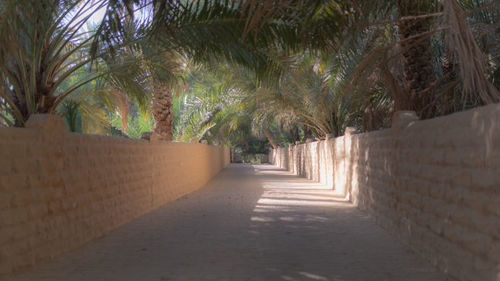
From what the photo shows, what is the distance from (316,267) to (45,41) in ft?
18.6

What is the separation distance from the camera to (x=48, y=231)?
5426mm

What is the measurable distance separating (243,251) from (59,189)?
94.0 inches

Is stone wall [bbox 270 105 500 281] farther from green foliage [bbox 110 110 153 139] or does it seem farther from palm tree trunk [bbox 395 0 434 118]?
green foliage [bbox 110 110 153 139]

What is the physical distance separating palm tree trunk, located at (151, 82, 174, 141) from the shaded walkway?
5.10 metres

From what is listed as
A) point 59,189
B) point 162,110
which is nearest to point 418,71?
point 59,189

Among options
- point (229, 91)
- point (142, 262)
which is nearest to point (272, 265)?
point (142, 262)

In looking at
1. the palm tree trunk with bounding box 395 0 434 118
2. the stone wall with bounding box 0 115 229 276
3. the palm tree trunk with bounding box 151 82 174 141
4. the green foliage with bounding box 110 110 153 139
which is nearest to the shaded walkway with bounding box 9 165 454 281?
the stone wall with bounding box 0 115 229 276

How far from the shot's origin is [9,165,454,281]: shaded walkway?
187 inches

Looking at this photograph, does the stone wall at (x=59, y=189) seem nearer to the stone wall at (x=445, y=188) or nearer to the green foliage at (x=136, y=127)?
the stone wall at (x=445, y=188)

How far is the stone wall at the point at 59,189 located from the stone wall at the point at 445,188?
428 centimetres

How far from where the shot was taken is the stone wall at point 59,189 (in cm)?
478

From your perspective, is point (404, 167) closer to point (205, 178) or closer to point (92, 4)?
point (92, 4)

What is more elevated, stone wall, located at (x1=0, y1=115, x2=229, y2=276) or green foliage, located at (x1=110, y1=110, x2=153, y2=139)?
green foliage, located at (x1=110, y1=110, x2=153, y2=139)

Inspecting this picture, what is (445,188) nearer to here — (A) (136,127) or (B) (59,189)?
(B) (59,189)
